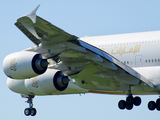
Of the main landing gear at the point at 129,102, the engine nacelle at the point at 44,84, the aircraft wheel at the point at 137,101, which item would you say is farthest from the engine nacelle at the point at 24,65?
the aircraft wheel at the point at 137,101

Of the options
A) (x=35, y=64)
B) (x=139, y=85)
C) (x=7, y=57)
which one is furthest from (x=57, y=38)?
(x=139, y=85)

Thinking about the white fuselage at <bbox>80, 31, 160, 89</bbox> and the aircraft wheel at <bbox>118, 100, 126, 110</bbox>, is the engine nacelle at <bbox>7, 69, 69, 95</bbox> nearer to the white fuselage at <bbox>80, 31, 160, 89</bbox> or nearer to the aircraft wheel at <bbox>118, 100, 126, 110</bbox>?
the aircraft wheel at <bbox>118, 100, 126, 110</bbox>

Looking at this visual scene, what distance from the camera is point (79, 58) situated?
2242 cm

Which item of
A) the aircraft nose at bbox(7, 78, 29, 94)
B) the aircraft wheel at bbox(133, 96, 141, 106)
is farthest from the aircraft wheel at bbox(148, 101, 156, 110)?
the aircraft nose at bbox(7, 78, 29, 94)

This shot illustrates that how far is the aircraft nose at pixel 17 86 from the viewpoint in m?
29.6

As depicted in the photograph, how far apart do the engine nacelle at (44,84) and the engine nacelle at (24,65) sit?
3471 mm

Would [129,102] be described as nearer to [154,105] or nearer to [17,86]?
[154,105]

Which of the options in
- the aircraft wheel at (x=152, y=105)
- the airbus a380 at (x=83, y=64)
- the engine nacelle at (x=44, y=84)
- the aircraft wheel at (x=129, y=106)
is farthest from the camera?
the aircraft wheel at (x=152, y=105)

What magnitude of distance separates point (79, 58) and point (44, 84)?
19.1 feet

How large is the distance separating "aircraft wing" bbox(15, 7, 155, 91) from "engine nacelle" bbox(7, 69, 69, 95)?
1185 millimetres

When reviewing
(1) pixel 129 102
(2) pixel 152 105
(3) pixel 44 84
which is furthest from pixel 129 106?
(3) pixel 44 84

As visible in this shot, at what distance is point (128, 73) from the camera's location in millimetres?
23953

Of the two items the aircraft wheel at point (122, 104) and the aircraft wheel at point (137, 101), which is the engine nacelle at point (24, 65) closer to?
the aircraft wheel at point (122, 104)

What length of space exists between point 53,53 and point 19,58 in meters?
2.52
